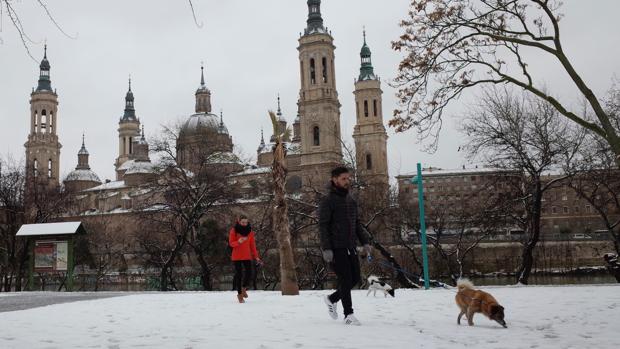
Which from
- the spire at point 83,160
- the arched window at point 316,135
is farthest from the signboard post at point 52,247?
the spire at point 83,160

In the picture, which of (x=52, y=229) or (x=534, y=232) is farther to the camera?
(x=52, y=229)

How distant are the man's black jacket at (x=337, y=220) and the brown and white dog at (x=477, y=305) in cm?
138

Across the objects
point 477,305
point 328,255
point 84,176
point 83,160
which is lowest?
point 477,305

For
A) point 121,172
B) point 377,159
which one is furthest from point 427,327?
point 121,172

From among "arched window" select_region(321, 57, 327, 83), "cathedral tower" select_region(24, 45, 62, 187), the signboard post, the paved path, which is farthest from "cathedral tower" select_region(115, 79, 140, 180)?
the paved path

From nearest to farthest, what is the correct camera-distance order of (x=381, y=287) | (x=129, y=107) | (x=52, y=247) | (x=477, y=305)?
1. (x=477, y=305)
2. (x=381, y=287)
3. (x=52, y=247)
4. (x=129, y=107)

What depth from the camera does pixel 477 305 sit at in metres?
6.11

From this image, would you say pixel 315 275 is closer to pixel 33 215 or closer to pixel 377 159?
pixel 33 215

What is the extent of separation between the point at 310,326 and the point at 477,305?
1.93m

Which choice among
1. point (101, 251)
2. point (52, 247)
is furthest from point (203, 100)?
point (52, 247)

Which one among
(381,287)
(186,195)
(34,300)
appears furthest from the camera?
(186,195)

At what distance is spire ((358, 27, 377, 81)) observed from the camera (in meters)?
84.6

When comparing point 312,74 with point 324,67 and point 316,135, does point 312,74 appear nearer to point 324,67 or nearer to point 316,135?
point 324,67

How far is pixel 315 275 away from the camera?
2945 centimetres
